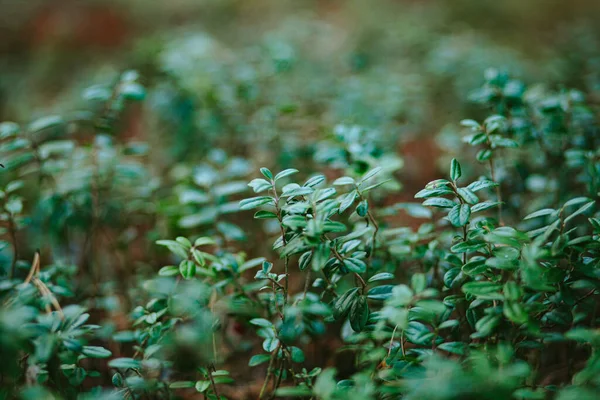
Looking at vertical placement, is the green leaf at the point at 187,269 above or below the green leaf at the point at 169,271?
above

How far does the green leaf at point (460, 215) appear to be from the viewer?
3.32 ft

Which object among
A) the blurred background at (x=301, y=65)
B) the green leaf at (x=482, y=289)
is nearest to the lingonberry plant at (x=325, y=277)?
the green leaf at (x=482, y=289)

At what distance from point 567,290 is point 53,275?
1530 mm

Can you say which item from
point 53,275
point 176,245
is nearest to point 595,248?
point 176,245

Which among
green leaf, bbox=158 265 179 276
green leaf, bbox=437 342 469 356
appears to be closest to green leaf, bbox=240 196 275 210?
green leaf, bbox=158 265 179 276

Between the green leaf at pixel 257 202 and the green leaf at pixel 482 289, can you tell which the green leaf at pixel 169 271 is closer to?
the green leaf at pixel 257 202

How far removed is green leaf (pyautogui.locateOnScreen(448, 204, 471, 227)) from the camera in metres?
1.01

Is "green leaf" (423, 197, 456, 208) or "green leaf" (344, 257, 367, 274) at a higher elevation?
"green leaf" (423, 197, 456, 208)

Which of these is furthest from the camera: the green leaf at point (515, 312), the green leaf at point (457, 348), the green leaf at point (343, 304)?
the green leaf at point (343, 304)

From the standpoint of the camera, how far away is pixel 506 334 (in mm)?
1015

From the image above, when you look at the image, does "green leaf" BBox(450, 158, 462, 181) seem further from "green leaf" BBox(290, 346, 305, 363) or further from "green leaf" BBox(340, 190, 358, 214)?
"green leaf" BBox(290, 346, 305, 363)

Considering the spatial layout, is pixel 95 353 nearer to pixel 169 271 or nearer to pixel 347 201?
pixel 169 271

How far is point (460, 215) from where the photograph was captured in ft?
3.36

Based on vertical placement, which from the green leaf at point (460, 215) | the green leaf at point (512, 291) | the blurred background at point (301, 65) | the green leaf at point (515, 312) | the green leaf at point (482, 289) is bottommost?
the green leaf at point (515, 312)
